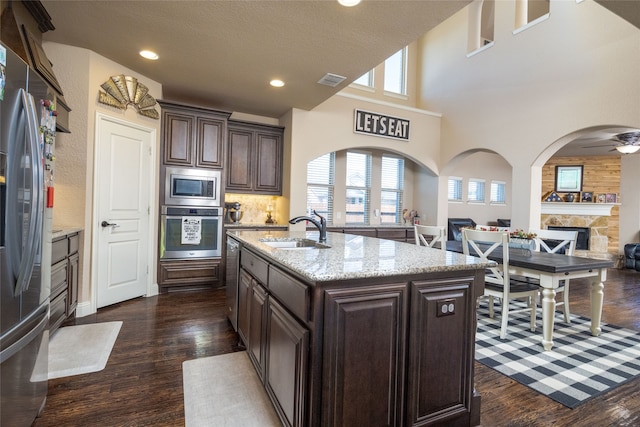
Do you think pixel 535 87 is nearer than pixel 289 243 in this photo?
No

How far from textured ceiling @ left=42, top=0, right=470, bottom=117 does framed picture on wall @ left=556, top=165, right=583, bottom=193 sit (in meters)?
7.41

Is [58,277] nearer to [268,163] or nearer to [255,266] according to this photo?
[255,266]

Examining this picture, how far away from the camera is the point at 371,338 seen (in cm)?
144

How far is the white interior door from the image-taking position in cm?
357

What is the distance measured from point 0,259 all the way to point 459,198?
25.6ft

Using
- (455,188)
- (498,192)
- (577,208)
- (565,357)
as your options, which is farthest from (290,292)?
(577,208)

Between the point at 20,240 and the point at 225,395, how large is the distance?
139 centimetres

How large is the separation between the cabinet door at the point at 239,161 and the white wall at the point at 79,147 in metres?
1.81

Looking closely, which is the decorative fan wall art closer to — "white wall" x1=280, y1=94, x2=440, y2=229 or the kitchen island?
"white wall" x1=280, y1=94, x2=440, y2=229

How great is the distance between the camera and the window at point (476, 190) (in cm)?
775

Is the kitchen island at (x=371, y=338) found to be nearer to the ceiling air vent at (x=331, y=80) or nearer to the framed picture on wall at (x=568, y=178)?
the ceiling air vent at (x=331, y=80)

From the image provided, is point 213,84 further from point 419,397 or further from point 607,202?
point 607,202

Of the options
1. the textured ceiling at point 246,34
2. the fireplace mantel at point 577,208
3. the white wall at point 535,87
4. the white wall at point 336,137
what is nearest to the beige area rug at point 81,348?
the textured ceiling at point 246,34

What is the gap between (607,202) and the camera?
7.75 meters
